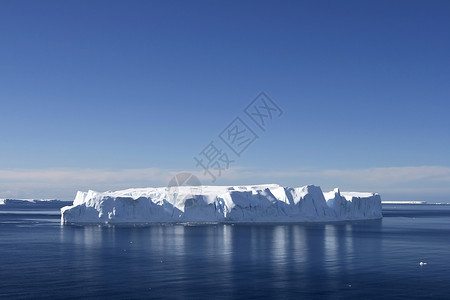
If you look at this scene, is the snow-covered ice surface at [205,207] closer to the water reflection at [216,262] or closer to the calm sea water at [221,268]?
the water reflection at [216,262]

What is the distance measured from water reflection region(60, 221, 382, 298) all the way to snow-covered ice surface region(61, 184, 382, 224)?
12406 millimetres

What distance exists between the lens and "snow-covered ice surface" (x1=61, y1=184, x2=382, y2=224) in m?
56.3

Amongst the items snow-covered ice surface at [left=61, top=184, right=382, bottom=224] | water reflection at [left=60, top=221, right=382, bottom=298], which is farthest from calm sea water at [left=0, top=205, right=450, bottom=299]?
snow-covered ice surface at [left=61, top=184, right=382, bottom=224]

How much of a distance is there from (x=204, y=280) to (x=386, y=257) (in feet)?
44.1

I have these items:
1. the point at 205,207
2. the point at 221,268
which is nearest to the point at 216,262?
the point at 221,268

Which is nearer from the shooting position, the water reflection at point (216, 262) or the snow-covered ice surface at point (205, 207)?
the water reflection at point (216, 262)

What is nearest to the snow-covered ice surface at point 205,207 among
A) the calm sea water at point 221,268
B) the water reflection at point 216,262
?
the water reflection at point 216,262

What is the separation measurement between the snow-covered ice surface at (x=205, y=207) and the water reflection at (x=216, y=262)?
12.4m

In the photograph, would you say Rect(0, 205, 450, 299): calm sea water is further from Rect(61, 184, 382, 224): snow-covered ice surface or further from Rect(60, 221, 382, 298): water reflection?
Rect(61, 184, 382, 224): snow-covered ice surface

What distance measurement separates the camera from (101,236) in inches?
1650

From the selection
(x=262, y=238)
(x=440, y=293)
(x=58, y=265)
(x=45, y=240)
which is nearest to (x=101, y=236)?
(x=45, y=240)

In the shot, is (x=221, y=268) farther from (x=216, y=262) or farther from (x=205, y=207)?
(x=205, y=207)

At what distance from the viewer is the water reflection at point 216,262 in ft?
64.6

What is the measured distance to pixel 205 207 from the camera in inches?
2329
